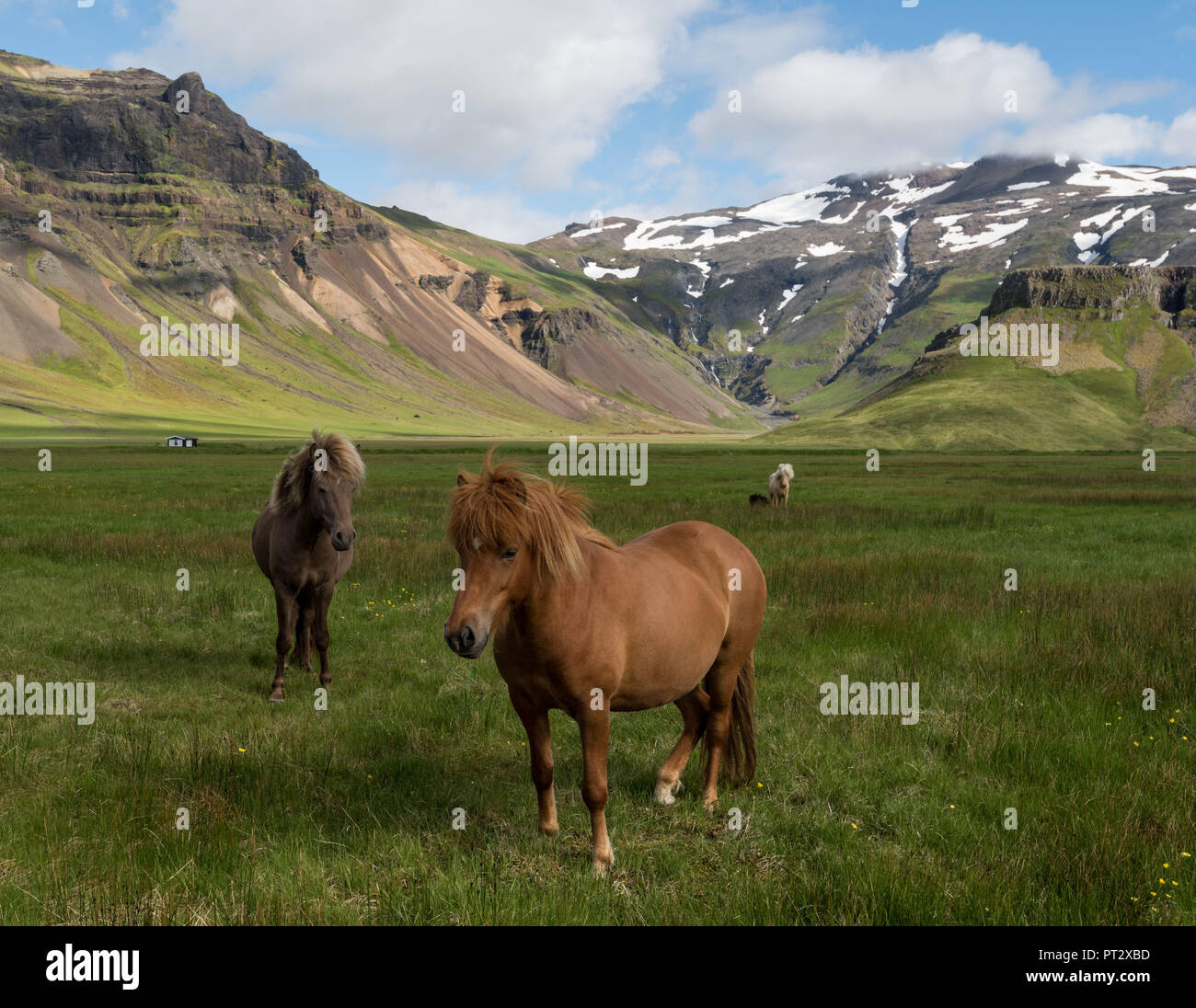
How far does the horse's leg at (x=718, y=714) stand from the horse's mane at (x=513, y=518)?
220 centimetres

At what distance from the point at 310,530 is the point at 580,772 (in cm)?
536

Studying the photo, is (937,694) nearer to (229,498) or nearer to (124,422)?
(229,498)

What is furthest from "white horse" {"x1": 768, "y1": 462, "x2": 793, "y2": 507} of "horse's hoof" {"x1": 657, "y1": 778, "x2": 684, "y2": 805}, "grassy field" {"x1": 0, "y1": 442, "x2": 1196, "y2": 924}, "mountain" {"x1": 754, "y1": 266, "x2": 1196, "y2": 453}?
"mountain" {"x1": 754, "y1": 266, "x2": 1196, "y2": 453}

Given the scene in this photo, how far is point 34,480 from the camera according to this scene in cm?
4434

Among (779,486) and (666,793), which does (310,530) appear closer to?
(666,793)

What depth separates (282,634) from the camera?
10227 millimetres

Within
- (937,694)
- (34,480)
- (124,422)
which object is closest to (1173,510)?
(937,694)

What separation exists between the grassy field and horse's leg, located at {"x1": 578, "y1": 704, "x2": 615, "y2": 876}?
22 cm

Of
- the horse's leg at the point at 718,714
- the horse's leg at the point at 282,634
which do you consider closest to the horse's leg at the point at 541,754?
the horse's leg at the point at 718,714

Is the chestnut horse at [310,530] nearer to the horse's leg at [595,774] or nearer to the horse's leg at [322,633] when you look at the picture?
the horse's leg at [322,633]

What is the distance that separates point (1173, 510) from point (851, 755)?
31.8m

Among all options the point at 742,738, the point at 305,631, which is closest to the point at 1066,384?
the point at 305,631

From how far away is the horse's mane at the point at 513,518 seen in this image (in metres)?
5.25
